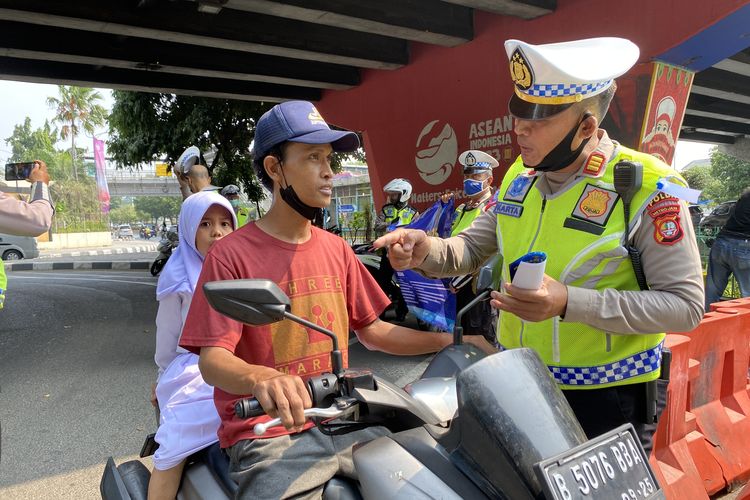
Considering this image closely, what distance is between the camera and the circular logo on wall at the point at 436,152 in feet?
25.6

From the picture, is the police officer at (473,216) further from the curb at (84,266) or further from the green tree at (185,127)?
the curb at (84,266)

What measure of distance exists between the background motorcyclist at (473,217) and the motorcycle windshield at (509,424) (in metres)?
3.48

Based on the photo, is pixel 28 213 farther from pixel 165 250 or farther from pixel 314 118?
pixel 165 250

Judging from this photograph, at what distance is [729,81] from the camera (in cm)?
925

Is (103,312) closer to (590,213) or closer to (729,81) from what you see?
(590,213)

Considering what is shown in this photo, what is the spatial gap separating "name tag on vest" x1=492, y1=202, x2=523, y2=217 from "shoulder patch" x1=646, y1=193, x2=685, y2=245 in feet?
1.47

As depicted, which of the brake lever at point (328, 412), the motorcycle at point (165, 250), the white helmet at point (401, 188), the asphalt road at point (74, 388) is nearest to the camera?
the brake lever at point (328, 412)

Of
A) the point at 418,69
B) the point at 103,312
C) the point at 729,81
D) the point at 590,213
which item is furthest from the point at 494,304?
the point at 729,81

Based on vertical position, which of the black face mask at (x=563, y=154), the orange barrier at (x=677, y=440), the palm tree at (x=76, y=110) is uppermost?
the palm tree at (x=76, y=110)

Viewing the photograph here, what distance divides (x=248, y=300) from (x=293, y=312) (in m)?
0.50

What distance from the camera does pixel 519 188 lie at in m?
2.04

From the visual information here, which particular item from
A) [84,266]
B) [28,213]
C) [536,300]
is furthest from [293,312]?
[84,266]

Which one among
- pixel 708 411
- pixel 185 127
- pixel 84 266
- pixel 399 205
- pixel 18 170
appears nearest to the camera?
pixel 18 170

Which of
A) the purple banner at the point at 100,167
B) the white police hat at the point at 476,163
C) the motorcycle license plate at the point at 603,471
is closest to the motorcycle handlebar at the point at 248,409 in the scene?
the motorcycle license plate at the point at 603,471
